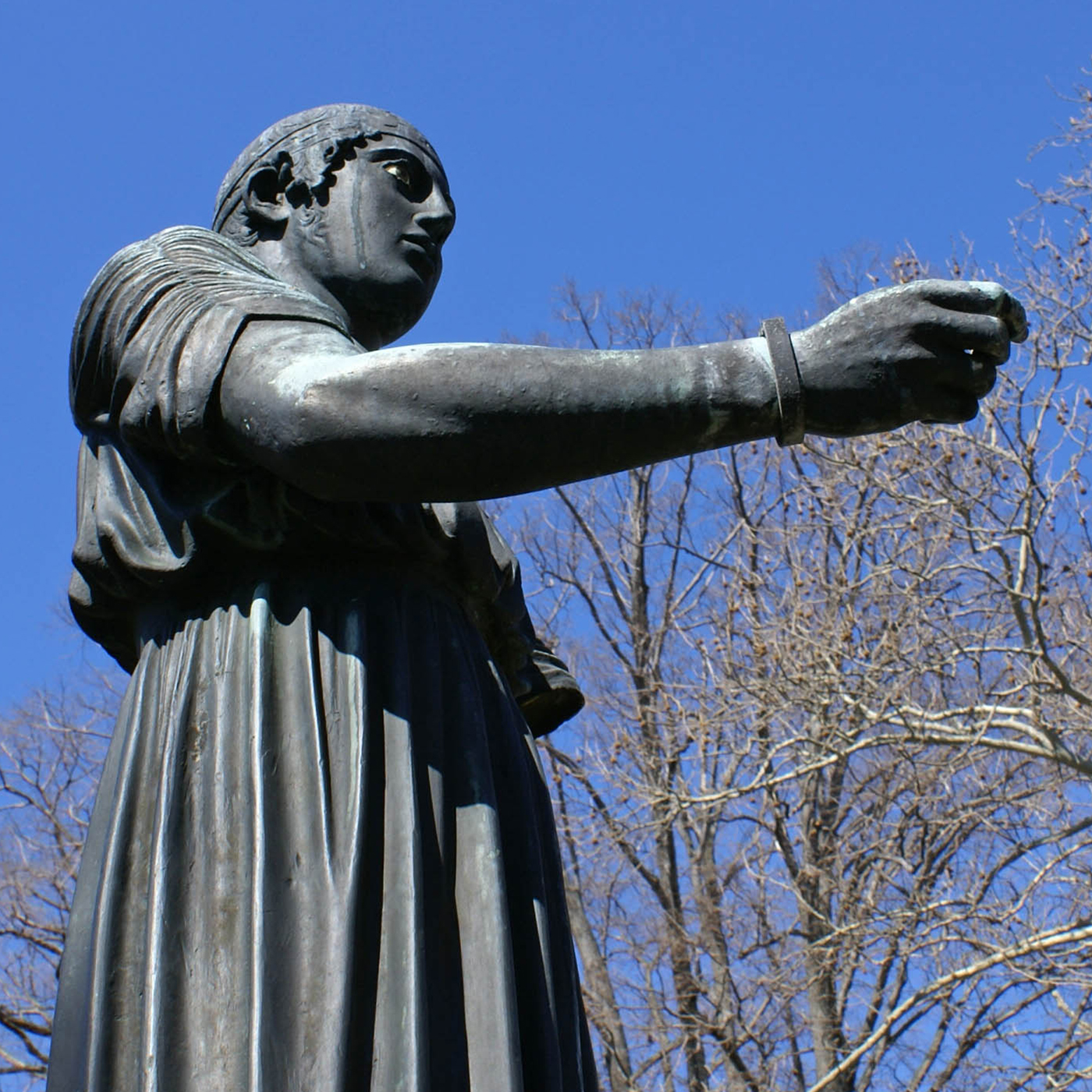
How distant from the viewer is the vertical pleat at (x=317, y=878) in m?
2.48

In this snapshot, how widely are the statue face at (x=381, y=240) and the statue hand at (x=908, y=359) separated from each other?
936 millimetres

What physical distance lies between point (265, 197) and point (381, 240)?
10.6 inches

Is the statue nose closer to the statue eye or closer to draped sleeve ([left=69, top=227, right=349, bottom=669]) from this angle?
the statue eye

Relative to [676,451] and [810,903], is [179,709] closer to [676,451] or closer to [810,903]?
[676,451]

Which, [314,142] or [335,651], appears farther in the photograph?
[314,142]

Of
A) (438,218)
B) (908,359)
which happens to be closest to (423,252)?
(438,218)

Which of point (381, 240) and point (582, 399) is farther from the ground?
point (381, 240)

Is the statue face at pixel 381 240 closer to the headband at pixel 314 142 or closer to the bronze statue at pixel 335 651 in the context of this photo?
the headband at pixel 314 142

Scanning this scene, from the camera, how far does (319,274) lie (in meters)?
3.27

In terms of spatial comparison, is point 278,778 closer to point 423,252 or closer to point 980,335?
point 423,252

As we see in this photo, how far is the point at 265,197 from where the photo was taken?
338 cm

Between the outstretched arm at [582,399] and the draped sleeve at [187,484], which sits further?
the draped sleeve at [187,484]

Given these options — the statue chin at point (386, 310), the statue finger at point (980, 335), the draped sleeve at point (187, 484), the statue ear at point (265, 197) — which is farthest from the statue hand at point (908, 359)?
the statue ear at point (265, 197)

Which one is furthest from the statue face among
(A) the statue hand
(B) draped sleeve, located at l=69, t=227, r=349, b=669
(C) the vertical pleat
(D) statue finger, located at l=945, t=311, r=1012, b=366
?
(D) statue finger, located at l=945, t=311, r=1012, b=366
